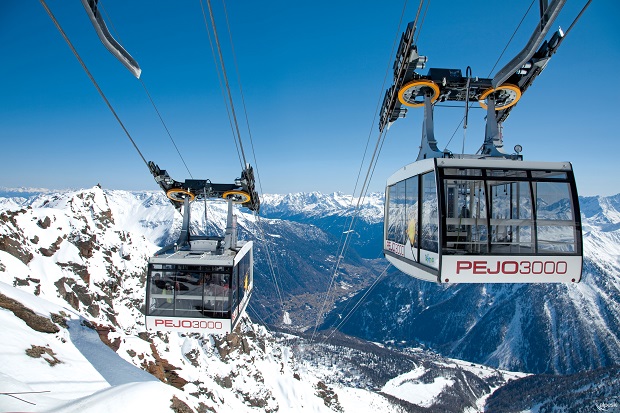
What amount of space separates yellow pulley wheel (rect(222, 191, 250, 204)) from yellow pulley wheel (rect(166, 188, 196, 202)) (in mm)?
1859

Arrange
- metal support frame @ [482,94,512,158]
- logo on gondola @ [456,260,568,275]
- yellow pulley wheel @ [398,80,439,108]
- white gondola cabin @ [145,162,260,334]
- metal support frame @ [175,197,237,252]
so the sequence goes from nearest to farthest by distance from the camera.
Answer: logo on gondola @ [456,260,568,275]
metal support frame @ [482,94,512,158]
yellow pulley wheel @ [398,80,439,108]
white gondola cabin @ [145,162,260,334]
metal support frame @ [175,197,237,252]

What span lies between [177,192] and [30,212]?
64554 millimetres

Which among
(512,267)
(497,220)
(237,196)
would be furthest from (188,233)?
(512,267)

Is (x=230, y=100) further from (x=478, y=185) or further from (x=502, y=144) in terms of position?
(x=502, y=144)

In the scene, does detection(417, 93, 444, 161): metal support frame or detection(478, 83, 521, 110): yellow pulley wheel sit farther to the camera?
Answer: detection(478, 83, 521, 110): yellow pulley wheel

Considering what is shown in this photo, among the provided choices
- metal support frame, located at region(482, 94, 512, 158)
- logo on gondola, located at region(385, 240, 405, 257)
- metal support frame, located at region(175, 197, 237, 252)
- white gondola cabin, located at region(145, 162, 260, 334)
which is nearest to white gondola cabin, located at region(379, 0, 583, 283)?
metal support frame, located at region(482, 94, 512, 158)

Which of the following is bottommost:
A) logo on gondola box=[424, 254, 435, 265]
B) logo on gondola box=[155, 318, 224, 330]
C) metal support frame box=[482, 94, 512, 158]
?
logo on gondola box=[155, 318, 224, 330]

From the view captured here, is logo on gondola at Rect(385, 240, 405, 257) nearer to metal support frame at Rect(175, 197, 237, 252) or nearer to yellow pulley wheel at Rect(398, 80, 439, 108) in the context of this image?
yellow pulley wheel at Rect(398, 80, 439, 108)

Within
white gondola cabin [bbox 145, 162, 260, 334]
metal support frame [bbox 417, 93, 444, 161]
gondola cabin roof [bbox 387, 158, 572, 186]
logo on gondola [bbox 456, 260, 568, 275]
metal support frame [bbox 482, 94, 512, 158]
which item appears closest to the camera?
logo on gondola [bbox 456, 260, 568, 275]

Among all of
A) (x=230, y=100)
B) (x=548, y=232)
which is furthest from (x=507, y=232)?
(x=230, y=100)

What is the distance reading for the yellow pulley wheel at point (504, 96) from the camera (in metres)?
11.8

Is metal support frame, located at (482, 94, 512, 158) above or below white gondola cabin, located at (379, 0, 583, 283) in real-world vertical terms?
above

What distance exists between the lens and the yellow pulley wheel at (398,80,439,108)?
1177 cm

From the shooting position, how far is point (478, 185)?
8.91m
